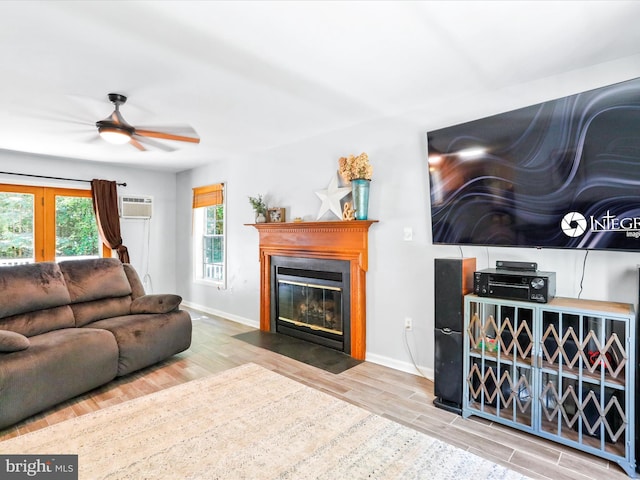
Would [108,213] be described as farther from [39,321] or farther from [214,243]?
[39,321]

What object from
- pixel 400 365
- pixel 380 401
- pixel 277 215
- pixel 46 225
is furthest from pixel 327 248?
pixel 46 225

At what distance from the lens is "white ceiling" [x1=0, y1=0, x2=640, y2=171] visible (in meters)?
1.76

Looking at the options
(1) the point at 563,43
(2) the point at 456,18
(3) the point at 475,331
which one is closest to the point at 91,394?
(3) the point at 475,331

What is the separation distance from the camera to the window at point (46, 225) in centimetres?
465

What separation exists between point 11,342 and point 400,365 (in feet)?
9.84

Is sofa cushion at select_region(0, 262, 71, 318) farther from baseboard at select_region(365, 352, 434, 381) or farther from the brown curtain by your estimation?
baseboard at select_region(365, 352, 434, 381)

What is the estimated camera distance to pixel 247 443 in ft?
6.77

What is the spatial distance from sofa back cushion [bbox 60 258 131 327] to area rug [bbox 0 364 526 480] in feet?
3.94

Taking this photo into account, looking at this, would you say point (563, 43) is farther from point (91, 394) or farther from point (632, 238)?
point (91, 394)

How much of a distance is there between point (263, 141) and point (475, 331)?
10.1 feet

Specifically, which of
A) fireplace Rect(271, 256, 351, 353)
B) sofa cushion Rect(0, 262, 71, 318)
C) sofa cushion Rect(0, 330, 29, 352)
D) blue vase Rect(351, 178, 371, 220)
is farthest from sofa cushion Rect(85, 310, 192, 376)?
blue vase Rect(351, 178, 371, 220)

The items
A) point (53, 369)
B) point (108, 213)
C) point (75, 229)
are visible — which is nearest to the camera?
point (53, 369)

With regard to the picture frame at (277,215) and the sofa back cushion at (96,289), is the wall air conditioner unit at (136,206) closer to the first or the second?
the sofa back cushion at (96,289)

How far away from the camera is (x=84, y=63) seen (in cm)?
224
